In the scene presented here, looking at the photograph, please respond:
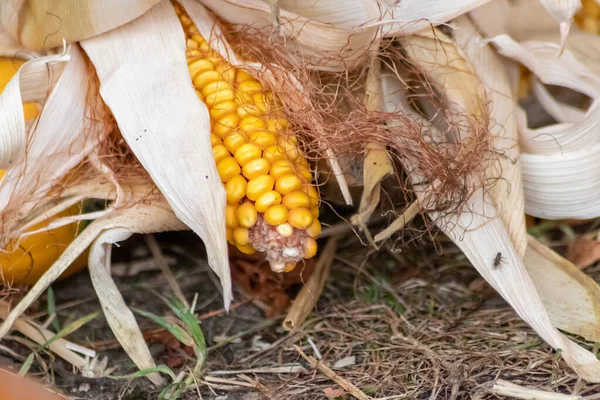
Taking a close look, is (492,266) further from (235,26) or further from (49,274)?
(49,274)

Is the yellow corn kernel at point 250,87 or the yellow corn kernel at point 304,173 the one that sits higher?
the yellow corn kernel at point 250,87

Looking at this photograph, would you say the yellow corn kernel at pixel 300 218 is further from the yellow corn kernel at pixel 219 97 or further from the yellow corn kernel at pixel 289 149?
the yellow corn kernel at pixel 219 97

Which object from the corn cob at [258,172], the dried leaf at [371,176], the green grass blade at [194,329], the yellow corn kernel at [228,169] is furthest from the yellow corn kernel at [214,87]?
the green grass blade at [194,329]

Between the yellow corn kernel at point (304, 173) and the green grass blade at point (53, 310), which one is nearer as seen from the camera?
the yellow corn kernel at point (304, 173)

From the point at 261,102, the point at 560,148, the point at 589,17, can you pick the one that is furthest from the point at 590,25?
the point at 261,102

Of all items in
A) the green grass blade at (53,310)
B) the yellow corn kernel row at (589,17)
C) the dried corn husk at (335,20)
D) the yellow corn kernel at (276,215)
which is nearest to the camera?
the yellow corn kernel at (276,215)

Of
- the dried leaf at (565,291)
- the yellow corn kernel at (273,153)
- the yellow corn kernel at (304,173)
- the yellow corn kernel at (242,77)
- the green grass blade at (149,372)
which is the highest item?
the yellow corn kernel at (242,77)
